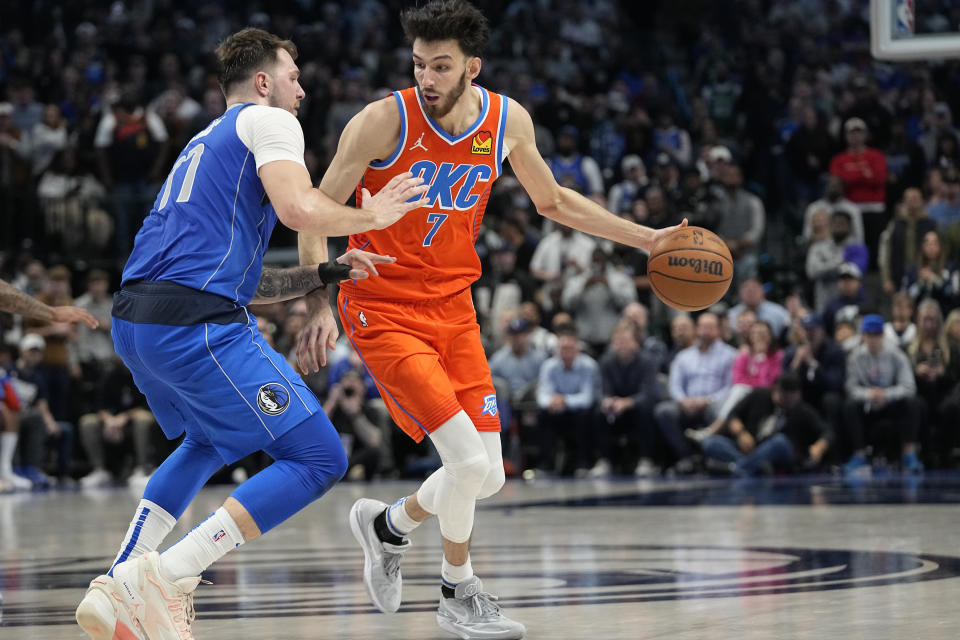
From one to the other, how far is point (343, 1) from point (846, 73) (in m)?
8.00

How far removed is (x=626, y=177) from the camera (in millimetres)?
17375

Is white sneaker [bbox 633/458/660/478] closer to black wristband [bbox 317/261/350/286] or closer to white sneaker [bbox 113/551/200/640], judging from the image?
black wristband [bbox 317/261/350/286]

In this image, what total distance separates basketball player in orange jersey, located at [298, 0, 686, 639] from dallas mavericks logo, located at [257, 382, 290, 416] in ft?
2.49

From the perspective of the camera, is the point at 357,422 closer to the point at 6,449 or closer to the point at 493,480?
the point at 6,449

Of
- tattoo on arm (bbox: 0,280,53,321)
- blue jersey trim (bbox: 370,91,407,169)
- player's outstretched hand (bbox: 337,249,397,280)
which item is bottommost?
tattoo on arm (bbox: 0,280,53,321)

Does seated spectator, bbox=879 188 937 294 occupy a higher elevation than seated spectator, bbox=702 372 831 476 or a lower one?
higher

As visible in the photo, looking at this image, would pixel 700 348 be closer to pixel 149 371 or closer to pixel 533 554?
pixel 533 554

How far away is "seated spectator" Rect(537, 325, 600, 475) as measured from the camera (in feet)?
47.3

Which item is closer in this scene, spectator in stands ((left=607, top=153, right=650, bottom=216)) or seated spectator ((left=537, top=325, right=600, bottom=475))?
seated spectator ((left=537, top=325, right=600, bottom=475))

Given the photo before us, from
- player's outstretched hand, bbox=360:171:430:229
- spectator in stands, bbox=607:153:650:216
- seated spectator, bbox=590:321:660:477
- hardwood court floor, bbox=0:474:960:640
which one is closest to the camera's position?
player's outstretched hand, bbox=360:171:430:229

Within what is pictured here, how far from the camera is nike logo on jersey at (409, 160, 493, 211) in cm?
552

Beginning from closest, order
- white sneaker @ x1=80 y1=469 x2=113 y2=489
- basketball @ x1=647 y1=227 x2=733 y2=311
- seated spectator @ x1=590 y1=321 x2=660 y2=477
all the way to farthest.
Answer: basketball @ x1=647 y1=227 x2=733 y2=311
seated spectator @ x1=590 y1=321 x2=660 y2=477
white sneaker @ x1=80 y1=469 x2=113 y2=489

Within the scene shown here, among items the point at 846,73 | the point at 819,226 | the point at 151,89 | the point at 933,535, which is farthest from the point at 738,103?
the point at 933,535

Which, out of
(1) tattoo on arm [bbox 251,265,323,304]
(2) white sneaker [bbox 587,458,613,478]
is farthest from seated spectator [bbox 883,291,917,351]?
(1) tattoo on arm [bbox 251,265,323,304]
